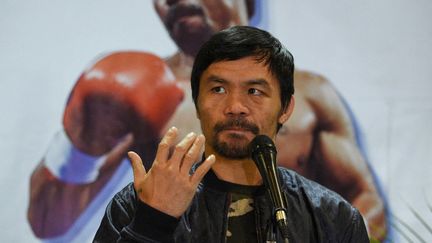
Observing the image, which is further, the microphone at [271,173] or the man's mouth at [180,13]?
the man's mouth at [180,13]

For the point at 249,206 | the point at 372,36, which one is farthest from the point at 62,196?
the point at 372,36

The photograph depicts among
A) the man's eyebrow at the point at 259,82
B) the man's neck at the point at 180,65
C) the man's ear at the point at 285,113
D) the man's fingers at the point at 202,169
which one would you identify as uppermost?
the man's eyebrow at the point at 259,82

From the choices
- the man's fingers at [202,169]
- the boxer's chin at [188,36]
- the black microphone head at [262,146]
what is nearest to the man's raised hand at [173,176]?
the man's fingers at [202,169]

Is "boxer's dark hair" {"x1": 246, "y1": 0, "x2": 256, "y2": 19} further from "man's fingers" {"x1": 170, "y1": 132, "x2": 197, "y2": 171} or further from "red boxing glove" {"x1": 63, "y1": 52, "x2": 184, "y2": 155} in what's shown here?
"man's fingers" {"x1": 170, "y1": 132, "x2": 197, "y2": 171}

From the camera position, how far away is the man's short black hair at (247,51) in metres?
1.45

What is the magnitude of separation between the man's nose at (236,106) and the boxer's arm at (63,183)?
0.79 meters

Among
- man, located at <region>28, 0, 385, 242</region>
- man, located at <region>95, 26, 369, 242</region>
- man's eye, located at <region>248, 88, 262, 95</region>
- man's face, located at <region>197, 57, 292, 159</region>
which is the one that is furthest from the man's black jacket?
man, located at <region>28, 0, 385, 242</region>

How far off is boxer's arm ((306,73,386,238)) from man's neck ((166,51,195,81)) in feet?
1.55

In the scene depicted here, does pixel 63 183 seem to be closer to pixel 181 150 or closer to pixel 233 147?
pixel 233 147

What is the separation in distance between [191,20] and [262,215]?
1047 millimetres

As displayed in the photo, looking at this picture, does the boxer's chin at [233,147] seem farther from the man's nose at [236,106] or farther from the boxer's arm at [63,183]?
the boxer's arm at [63,183]

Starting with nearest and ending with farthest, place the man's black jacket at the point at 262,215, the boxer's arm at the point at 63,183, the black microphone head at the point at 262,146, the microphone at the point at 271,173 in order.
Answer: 1. the microphone at the point at 271,173
2. the black microphone head at the point at 262,146
3. the man's black jacket at the point at 262,215
4. the boxer's arm at the point at 63,183

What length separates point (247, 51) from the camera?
1.45 meters

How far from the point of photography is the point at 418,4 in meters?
2.40
